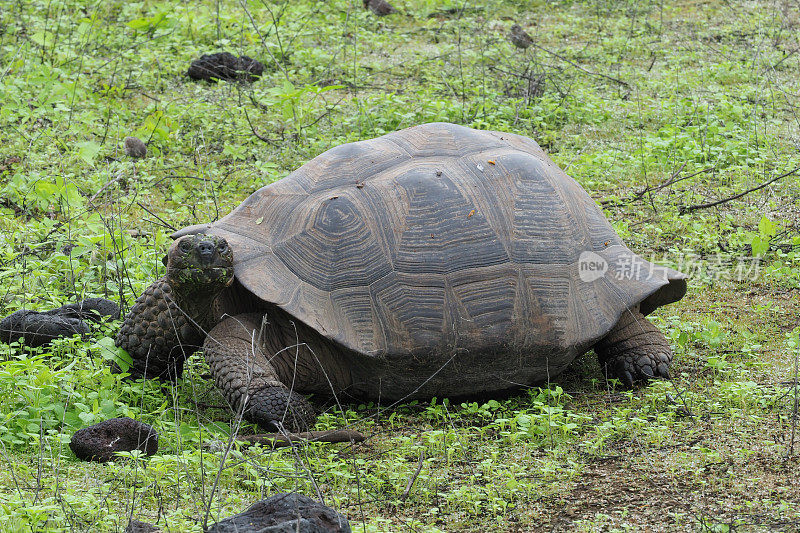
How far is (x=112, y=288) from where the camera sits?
4473 mm

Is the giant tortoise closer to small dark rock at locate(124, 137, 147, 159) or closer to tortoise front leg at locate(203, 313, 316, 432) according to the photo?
tortoise front leg at locate(203, 313, 316, 432)

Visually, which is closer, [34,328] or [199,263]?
[199,263]

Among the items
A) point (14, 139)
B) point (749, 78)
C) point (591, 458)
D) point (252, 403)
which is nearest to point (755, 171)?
point (749, 78)

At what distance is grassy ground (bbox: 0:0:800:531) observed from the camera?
113 inches

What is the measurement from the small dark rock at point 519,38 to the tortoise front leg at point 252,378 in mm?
5130

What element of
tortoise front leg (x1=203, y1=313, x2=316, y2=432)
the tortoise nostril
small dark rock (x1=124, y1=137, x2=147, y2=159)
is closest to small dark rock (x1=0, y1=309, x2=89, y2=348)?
tortoise front leg (x1=203, y1=313, x2=316, y2=432)

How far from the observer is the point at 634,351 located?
401 centimetres

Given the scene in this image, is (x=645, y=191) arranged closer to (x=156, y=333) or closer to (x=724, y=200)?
(x=724, y=200)

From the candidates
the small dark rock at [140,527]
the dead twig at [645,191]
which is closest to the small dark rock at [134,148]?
the dead twig at [645,191]

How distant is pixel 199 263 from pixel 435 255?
→ 0.87m

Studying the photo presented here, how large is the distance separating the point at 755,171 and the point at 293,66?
12.1 ft

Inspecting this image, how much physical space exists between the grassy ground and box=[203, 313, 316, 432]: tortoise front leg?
13 centimetres

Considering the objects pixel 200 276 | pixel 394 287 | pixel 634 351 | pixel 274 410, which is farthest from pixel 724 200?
pixel 200 276

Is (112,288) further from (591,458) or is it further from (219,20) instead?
(219,20)
